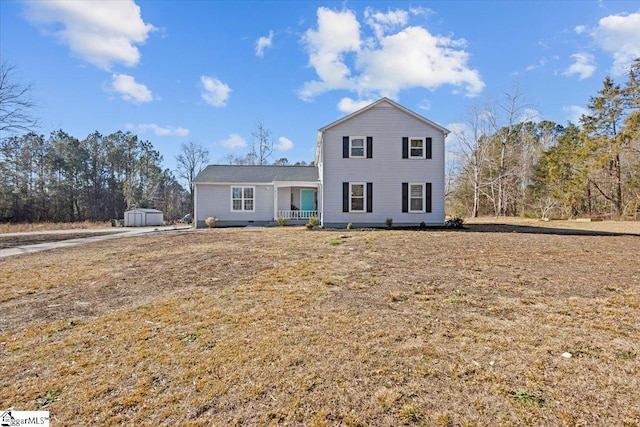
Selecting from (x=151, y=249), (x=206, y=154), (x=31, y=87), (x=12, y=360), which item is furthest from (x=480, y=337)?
(x=206, y=154)

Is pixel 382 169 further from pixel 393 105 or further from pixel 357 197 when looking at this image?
pixel 393 105

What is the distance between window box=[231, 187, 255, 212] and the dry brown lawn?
1369 cm

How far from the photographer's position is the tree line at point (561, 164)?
24750 mm

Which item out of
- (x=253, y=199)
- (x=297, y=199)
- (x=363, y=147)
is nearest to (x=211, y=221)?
(x=253, y=199)

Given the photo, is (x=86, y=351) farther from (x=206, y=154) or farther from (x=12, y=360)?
(x=206, y=154)

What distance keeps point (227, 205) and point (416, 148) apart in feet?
41.4

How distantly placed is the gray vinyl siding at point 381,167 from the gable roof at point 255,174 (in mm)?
4103

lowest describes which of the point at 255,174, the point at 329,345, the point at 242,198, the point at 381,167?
the point at 329,345

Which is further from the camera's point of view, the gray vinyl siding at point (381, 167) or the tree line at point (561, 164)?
the tree line at point (561, 164)

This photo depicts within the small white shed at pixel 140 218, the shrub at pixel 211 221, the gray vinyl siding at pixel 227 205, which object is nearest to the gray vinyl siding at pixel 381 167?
the gray vinyl siding at pixel 227 205

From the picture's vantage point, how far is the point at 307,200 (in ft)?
69.8

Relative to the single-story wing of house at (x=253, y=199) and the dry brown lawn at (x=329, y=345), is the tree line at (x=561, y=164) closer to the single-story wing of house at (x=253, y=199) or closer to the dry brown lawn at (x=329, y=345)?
the single-story wing of house at (x=253, y=199)

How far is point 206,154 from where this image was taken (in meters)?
45.8

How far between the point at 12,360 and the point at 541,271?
28.6ft
